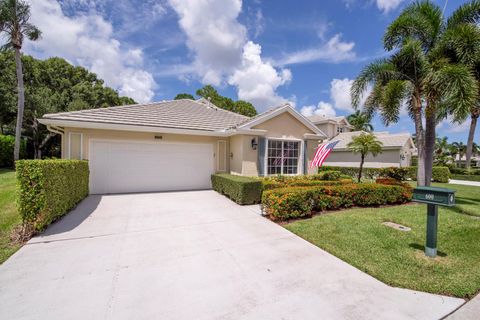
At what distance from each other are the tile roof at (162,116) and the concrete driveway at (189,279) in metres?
5.86

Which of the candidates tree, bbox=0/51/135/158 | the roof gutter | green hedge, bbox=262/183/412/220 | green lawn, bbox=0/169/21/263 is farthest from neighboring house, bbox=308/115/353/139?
green lawn, bbox=0/169/21/263

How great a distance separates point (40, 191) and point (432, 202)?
8609 millimetres

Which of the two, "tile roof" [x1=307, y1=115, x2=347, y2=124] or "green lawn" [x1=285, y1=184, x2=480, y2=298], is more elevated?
"tile roof" [x1=307, y1=115, x2=347, y2=124]

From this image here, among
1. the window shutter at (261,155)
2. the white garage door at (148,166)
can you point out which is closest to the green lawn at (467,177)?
the window shutter at (261,155)

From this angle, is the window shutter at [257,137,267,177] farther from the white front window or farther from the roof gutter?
the roof gutter

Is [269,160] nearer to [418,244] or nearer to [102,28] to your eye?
[418,244]

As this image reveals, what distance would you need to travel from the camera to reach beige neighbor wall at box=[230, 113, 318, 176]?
458 inches

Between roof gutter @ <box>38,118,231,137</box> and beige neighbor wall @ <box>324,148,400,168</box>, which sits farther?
beige neighbor wall @ <box>324,148,400,168</box>

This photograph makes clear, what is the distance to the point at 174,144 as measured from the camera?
11883mm

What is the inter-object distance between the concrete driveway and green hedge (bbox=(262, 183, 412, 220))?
35.0 inches

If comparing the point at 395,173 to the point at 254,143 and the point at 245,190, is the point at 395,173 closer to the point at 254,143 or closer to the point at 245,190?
the point at 254,143

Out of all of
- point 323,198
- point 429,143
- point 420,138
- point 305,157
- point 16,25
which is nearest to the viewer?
point 323,198

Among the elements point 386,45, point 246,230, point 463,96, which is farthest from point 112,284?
point 386,45

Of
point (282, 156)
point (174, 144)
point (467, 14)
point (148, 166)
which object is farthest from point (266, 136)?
point (467, 14)
